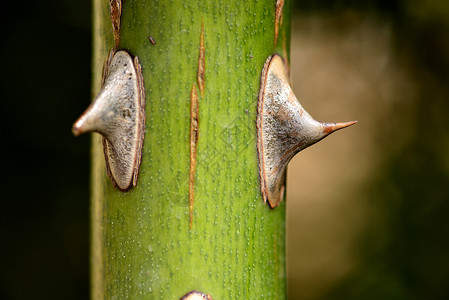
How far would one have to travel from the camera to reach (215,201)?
260mm

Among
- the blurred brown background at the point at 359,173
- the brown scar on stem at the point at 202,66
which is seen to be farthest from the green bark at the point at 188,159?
the blurred brown background at the point at 359,173

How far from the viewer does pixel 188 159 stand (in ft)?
0.83

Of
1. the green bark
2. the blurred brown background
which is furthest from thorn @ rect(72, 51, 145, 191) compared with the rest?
the blurred brown background

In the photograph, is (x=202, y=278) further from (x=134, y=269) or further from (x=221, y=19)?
(x=221, y=19)

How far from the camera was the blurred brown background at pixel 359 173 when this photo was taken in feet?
2.08

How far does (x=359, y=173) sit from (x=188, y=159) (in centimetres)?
60

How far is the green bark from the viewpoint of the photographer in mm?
252

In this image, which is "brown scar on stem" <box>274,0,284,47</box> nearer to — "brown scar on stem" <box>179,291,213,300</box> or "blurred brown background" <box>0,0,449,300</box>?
"brown scar on stem" <box>179,291,213,300</box>

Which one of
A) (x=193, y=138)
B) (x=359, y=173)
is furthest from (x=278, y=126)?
(x=359, y=173)

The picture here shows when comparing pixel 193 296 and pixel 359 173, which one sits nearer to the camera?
pixel 193 296

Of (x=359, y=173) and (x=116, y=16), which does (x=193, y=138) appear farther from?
(x=359, y=173)

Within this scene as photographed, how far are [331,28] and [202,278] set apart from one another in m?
0.63

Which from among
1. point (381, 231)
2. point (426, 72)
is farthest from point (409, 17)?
point (381, 231)

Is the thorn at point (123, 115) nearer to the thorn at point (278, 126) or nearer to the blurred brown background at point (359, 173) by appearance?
the thorn at point (278, 126)
